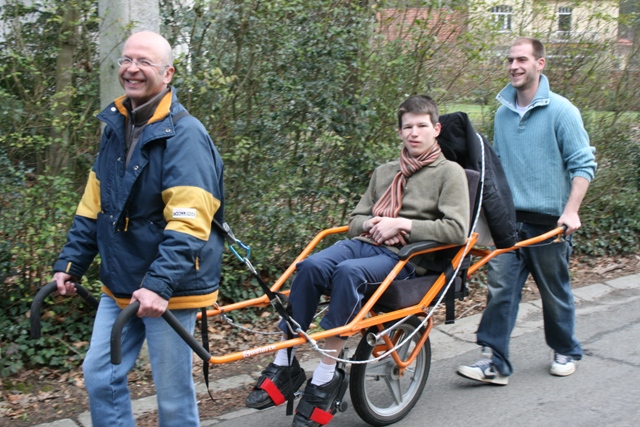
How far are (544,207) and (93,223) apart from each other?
116 inches

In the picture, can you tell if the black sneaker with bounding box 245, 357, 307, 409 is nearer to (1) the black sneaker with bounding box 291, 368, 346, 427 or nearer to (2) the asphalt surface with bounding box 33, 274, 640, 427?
(1) the black sneaker with bounding box 291, 368, 346, 427

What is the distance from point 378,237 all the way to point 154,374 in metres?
1.56

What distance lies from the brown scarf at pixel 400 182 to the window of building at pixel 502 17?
373 centimetres

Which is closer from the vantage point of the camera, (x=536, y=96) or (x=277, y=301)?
(x=277, y=301)

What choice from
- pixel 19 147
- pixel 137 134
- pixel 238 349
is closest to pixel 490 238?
pixel 238 349

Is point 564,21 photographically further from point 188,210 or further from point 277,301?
point 188,210

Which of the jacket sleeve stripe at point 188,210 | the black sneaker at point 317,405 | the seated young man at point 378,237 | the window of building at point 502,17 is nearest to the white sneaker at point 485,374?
the seated young man at point 378,237

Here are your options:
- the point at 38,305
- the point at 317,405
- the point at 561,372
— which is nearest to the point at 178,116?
the point at 38,305

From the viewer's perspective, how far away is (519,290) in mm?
5020

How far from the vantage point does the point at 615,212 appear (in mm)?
8797

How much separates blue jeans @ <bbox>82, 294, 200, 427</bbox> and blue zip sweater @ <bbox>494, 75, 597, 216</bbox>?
2.63m

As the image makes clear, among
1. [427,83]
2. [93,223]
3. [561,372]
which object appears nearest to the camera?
[93,223]

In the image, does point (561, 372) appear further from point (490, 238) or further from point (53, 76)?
point (53, 76)

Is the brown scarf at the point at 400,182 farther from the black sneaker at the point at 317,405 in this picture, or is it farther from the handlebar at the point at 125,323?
the handlebar at the point at 125,323
